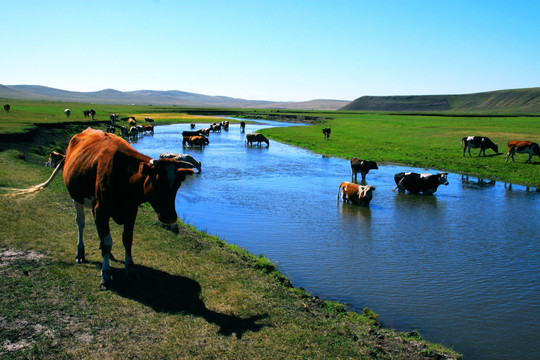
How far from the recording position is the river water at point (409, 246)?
8758 mm

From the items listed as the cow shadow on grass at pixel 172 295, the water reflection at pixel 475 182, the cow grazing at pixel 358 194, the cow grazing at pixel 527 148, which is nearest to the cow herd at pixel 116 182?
the cow shadow on grass at pixel 172 295

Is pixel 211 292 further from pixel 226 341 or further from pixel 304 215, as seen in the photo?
pixel 304 215

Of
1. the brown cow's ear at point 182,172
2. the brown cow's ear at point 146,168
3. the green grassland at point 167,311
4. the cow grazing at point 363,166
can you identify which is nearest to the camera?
the green grassland at point 167,311

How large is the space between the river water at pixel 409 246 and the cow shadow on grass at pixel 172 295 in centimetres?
283

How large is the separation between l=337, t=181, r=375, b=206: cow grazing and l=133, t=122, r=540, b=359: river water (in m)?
0.42

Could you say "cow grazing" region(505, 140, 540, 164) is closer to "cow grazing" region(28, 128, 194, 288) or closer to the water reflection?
the water reflection

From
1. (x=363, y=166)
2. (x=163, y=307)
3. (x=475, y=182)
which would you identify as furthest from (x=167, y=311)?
(x=475, y=182)

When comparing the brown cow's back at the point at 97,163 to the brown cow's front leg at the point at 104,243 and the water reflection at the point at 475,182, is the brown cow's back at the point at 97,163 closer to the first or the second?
the brown cow's front leg at the point at 104,243

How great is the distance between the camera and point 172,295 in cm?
777

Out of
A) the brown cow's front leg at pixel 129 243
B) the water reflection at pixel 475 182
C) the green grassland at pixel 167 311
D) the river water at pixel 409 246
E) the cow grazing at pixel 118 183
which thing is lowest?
the river water at pixel 409 246

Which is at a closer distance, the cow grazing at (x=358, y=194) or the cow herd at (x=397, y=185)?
the cow grazing at (x=358, y=194)

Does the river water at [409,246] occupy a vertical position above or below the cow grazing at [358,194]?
below

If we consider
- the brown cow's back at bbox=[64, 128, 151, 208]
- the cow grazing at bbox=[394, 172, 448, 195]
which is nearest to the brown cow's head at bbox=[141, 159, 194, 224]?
the brown cow's back at bbox=[64, 128, 151, 208]

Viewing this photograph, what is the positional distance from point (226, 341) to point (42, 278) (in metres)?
3.83
